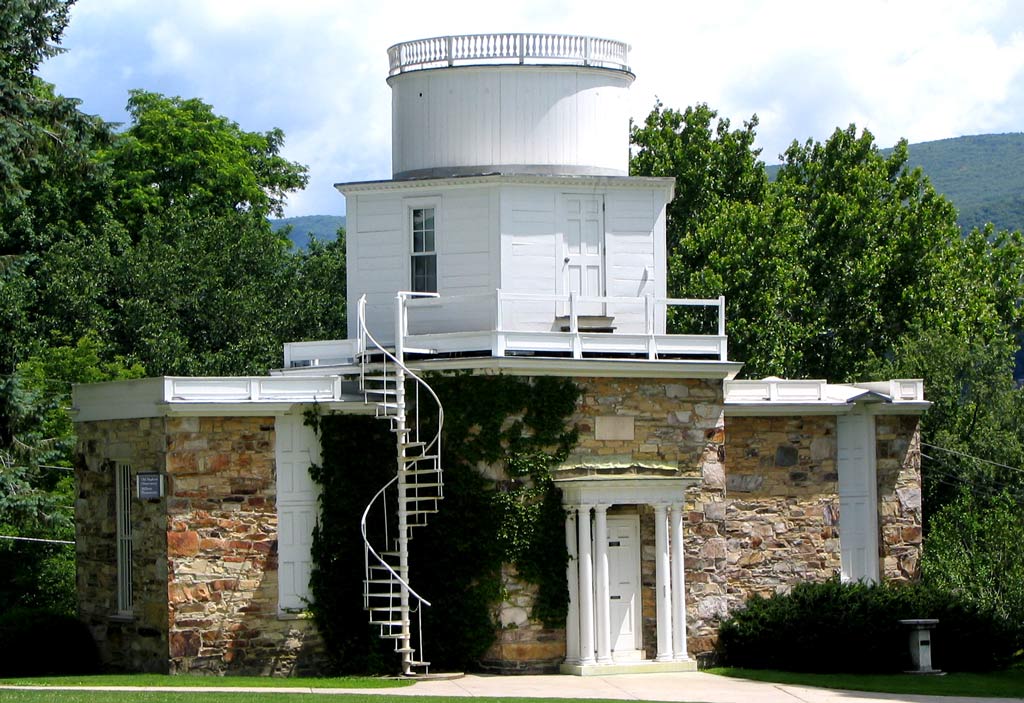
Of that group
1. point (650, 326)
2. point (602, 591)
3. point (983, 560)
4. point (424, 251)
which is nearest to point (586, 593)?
point (602, 591)

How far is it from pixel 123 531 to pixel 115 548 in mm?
330

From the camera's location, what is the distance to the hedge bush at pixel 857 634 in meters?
26.7

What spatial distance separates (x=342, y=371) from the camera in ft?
88.4

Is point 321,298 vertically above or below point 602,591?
above

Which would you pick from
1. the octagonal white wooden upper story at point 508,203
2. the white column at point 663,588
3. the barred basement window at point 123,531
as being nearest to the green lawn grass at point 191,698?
the white column at point 663,588

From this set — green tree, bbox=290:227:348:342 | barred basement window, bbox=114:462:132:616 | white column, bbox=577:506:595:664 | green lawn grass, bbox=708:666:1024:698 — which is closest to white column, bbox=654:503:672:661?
green lawn grass, bbox=708:666:1024:698

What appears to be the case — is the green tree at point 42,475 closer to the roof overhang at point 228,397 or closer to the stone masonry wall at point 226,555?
the roof overhang at point 228,397

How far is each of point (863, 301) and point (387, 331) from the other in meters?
20.8

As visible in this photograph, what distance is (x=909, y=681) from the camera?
1009 inches

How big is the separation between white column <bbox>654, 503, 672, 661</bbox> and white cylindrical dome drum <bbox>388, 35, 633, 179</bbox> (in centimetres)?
607

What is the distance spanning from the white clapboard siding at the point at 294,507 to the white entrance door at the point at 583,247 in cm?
494

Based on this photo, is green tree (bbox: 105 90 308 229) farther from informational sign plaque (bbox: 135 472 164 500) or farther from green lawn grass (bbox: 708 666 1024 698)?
green lawn grass (bbox: 708 666 1024 698)

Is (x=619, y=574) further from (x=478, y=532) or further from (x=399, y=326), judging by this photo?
(x=399, y=326)

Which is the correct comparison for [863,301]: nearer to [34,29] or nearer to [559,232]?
[559,232]
